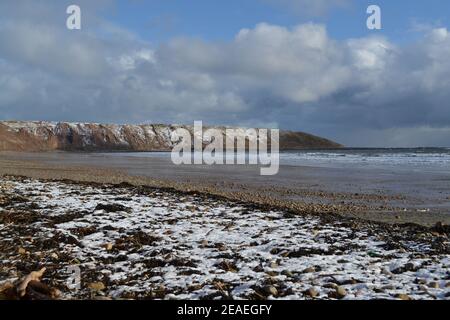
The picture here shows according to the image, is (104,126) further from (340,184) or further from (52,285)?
(52,285)

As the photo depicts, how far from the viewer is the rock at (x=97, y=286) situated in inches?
239

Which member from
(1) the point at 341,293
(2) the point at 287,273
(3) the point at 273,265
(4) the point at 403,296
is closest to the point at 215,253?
(3) the point at 273,265

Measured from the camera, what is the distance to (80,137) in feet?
551

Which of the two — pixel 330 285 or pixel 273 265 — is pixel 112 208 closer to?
pixel 273 265

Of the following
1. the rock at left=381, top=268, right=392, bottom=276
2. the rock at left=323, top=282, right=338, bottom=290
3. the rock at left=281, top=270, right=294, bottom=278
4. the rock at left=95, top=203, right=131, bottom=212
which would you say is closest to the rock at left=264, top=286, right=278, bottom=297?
the rock at left=281, top=270, right=294, bottom=278

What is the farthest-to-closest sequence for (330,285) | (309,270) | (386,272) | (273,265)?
(273,265) → (309,270) → (386,272) → (330,285)

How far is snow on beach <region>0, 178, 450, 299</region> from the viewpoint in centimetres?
600

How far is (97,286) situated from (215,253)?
238 centimetres

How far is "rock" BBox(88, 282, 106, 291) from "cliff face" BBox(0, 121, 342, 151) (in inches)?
5602

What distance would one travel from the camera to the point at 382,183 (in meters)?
24.8

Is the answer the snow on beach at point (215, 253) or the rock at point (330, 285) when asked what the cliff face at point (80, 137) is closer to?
the snow on beach at point (215, 253)

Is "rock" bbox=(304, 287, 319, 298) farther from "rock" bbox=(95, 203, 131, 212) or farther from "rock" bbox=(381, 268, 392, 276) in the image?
"rock" bbox=(95, 203, 131, 212)
